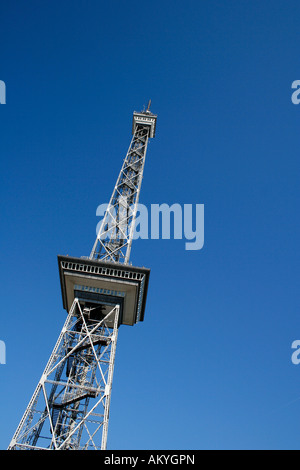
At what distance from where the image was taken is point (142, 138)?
199ft

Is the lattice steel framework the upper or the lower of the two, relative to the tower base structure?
upper

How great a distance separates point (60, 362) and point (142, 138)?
3805 cm

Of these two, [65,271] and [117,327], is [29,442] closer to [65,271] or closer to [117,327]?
[117,327]

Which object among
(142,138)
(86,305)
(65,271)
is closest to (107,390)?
(86,305)

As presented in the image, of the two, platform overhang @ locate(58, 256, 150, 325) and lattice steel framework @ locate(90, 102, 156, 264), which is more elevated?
lattice steel framework @ locate(90, 102, 156, 264)

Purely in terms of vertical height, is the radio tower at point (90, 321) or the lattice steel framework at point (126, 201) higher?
the lattice steel framework at point (126, 201)

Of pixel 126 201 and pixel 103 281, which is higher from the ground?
pixel 126 201

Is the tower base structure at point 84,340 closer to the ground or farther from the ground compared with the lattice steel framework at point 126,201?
closer to the ground

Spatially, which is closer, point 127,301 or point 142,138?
point 127,301

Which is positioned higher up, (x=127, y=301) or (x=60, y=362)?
(x=127, y=301)

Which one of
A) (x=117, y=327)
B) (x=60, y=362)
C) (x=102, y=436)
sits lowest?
(x=102, y=436)
